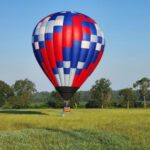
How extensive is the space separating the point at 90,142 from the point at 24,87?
116 m

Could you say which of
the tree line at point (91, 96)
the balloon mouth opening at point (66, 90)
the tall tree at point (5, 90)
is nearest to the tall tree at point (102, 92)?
the tree line at point (91, 96)

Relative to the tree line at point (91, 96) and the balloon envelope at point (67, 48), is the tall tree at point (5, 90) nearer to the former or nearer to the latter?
the tree line at point (91, 96)

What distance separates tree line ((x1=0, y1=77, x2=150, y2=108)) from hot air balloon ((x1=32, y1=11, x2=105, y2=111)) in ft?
206

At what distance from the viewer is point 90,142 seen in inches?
683

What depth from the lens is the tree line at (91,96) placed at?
111250 mm

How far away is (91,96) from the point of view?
119 m

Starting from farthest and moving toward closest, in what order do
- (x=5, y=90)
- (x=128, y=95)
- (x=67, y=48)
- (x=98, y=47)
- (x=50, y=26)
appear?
1. (x=5, y=90)
2. (x=128, y=95)
3. (x=98, y=47)
4. (x=50, y=26)
5. (x=67, y=48)

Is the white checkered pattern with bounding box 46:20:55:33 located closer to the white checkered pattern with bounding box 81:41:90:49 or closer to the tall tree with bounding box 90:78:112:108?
the white checkered pattern with bounding box 81:41:90:49

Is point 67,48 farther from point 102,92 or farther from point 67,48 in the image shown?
point 102,92

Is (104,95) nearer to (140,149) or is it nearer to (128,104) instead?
(128,104)

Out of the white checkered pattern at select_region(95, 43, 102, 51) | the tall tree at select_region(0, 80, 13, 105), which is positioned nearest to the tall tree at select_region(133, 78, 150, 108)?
the tall tree at select_region(0, 80, 13, 105)

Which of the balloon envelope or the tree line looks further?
the tree line

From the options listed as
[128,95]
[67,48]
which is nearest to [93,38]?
[67,48]

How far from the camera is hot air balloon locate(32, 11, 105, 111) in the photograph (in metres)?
40.5
